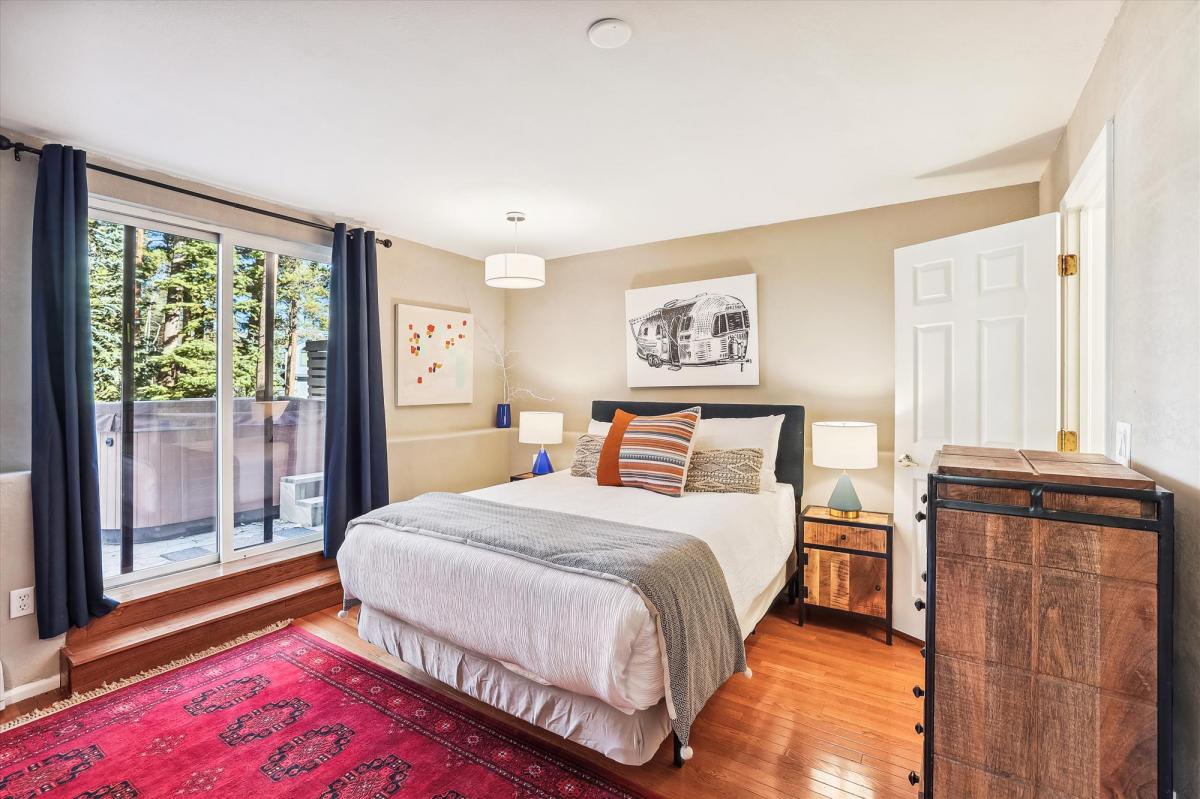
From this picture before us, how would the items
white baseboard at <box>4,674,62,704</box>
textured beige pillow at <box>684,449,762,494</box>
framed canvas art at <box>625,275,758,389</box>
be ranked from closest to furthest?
white baseboard at <box>4,674,62,704</box> < textured beige pillow at <box>684,449,762,494</box> < framed canvas art at <box>625,275,758,389</box>

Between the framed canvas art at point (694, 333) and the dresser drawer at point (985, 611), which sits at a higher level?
the framed canvas art at point (694, 333)

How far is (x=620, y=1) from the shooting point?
161cm

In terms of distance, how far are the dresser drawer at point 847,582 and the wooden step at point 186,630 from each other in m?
2.95

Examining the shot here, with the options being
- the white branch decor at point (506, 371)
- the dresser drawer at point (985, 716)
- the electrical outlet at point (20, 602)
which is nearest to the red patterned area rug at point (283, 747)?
the electrical outlet at point (20, 602)

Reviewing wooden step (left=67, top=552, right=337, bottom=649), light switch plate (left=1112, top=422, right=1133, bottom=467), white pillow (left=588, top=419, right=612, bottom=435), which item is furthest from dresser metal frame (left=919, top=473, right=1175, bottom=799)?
wooden step (left=67, top=552, right=337, bottom=649)

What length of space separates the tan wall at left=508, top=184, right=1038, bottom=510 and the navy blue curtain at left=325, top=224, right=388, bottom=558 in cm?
174

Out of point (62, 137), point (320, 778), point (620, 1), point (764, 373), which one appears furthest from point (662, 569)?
point (62, 137)

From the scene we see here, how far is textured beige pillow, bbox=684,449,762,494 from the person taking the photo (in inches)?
123

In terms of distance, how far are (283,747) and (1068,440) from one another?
11.3ft

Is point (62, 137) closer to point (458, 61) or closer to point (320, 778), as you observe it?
point (458, 61)

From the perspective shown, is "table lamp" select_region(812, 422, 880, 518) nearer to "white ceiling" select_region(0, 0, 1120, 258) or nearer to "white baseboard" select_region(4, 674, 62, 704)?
"white ceiling" select_region(0, 0, 1120, 258)

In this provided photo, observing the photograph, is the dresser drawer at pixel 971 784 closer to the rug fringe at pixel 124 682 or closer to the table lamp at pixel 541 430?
the rug fringe at pixel 124 682

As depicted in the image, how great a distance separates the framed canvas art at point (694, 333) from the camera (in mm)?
3844

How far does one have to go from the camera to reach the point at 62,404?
249cm
